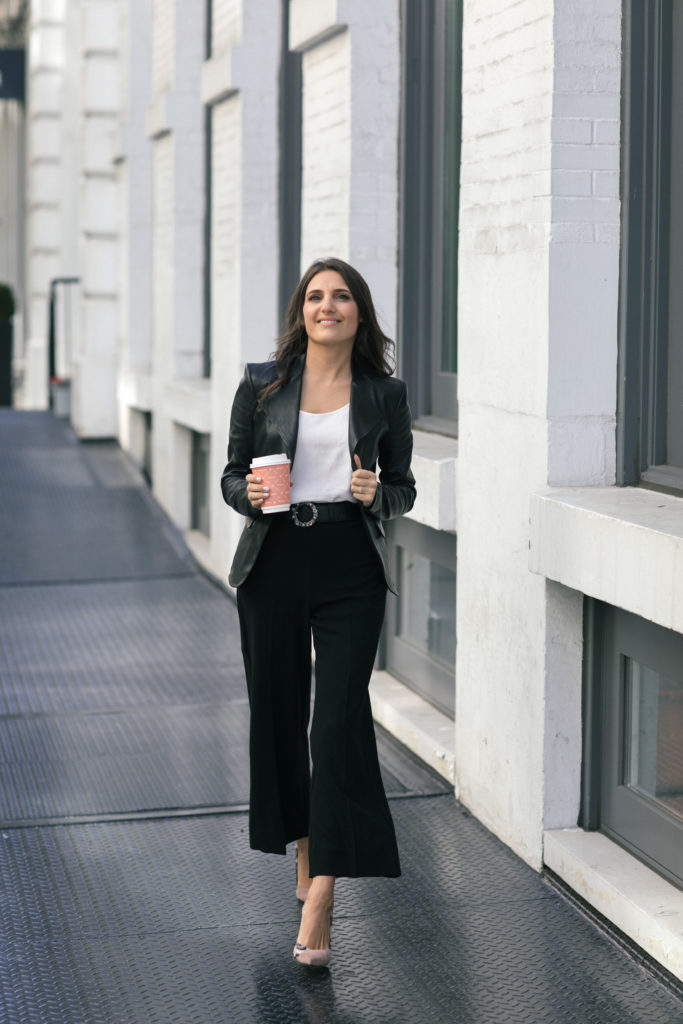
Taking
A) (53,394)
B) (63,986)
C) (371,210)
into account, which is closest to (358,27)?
(371,210)

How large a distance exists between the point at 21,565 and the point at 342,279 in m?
6.38

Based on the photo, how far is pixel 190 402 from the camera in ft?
36.1

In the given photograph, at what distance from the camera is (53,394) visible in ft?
55.5

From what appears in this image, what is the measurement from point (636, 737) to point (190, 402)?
670cm

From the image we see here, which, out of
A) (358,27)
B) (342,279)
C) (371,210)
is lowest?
(342,279)

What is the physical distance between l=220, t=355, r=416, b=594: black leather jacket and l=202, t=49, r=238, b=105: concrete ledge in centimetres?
529

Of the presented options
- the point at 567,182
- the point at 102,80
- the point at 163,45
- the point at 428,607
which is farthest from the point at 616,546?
the point at 102,80

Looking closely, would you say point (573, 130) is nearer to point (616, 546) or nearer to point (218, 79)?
point (616, 546)

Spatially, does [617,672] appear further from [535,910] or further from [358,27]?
[358,27]

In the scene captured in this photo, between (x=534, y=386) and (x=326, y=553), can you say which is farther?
(x=534, y=386)

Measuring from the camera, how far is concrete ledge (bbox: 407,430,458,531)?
19.2 ft

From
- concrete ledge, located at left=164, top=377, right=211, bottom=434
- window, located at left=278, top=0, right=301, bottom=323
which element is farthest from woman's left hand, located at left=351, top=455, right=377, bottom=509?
concrete ledge, located at left=164, top=377, right=211, bottom=434


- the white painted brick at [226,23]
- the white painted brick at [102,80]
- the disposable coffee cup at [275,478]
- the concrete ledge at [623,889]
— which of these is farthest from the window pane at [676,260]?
the white painted brick at [102,80]

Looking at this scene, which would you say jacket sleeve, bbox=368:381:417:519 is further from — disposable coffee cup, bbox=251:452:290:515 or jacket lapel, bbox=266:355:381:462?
disposable coffee cup, bbox=251:452:290:515
